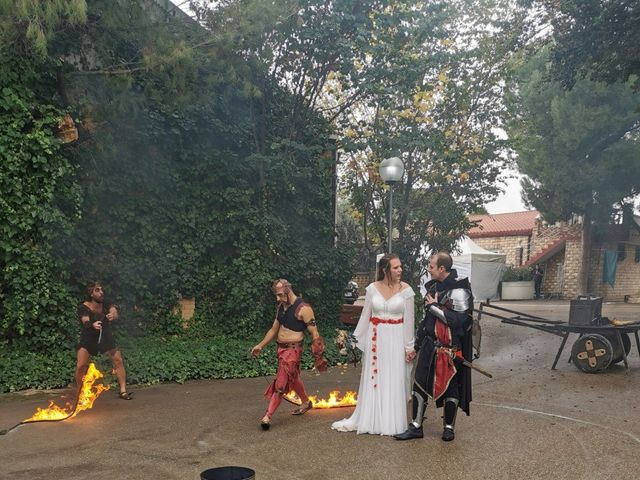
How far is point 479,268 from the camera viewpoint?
26875 millimetres

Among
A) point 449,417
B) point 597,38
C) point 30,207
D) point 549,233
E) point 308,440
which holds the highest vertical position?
point 597,38

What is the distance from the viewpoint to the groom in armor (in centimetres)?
591

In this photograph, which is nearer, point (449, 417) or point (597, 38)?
point (449, 417)

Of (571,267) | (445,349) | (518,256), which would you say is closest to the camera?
(445,349)

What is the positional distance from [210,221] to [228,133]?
186 cm

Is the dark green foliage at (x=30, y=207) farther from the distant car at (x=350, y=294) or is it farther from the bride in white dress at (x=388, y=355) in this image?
the distant car at (x=350, y=294)

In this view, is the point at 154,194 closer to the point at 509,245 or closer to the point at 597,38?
the point at 597,38

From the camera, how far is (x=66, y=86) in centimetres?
977

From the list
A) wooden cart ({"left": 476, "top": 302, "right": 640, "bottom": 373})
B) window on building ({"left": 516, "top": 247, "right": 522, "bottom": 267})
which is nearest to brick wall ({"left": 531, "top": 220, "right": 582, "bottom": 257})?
window on building ({"left": 516, "top": 247, "right": 522, "bottom": 267})

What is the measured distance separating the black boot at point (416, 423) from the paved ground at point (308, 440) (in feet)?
0.39

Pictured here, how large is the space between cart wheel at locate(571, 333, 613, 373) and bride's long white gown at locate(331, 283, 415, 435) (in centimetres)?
509

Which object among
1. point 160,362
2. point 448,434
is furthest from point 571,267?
point 448,434

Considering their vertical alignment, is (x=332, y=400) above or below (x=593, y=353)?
below

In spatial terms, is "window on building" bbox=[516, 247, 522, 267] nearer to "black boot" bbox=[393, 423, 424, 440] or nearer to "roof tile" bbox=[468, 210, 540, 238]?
"roof tile" bbox=[468, 210, 540, 238]
